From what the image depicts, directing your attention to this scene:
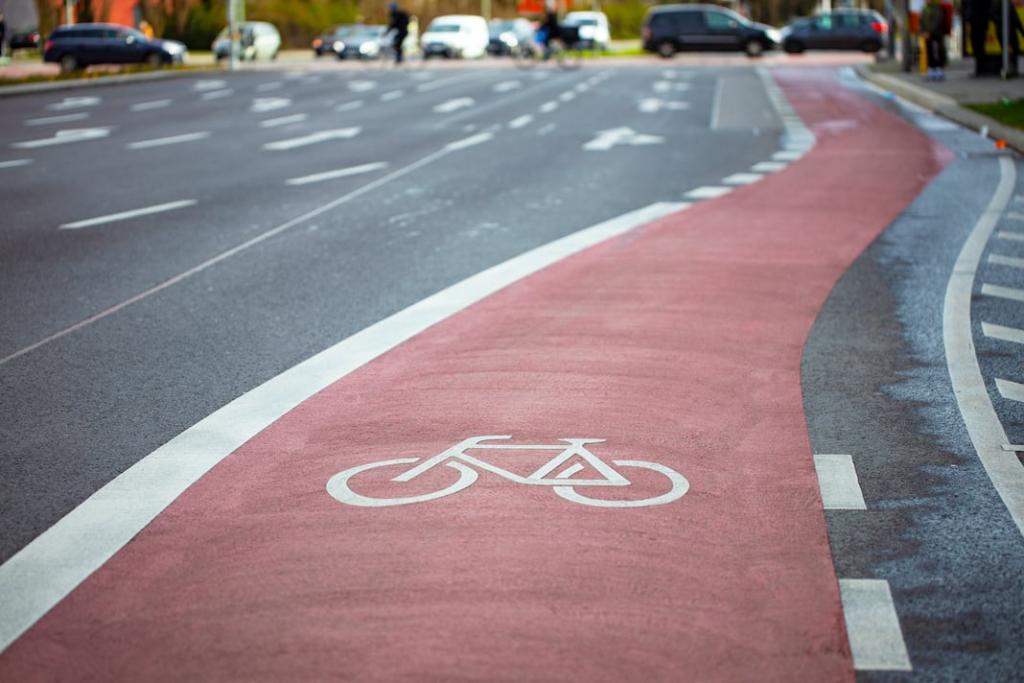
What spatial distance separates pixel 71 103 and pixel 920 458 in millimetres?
30192

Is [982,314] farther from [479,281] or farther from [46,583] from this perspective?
[46,583]

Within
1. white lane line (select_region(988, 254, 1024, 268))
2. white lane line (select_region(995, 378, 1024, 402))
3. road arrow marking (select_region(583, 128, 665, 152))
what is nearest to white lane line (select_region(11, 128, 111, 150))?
road arrow marking (select_region(583, 128, 665, 152))

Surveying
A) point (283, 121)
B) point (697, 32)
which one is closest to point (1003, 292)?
point (283, 121)

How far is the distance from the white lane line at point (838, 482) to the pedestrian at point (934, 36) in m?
29.4

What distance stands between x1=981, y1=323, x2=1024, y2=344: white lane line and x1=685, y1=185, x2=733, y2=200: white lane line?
6.70 m

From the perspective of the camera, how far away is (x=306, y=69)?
2125 inches

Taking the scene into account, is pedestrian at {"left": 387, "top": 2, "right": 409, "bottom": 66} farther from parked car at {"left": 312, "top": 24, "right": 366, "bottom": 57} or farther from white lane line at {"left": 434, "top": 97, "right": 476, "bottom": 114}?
white lane line at {"left": 434, "top": 97, "right": 476, "bottom": 114}

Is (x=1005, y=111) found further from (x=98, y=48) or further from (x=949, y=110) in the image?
(x=98, y=48)

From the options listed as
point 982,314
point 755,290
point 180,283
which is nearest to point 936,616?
point 982,314

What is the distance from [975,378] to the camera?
758 cm

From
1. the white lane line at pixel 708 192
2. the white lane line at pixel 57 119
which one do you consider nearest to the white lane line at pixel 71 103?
the white lane line at pixel 57 119

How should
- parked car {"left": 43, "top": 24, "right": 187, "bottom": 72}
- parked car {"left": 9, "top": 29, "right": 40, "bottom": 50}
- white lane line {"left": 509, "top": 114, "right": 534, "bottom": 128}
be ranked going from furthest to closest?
1. parked car {"left": 9, "top": 29, "right": 40, "bottom": 50}
2. parked car {"left": 43, "top": 24, "right": 187, "bottom": 72}
3. white lane line {"left": 509, "top": 114, "right": 534, "bottom": 128}

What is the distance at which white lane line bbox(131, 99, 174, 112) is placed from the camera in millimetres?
31688

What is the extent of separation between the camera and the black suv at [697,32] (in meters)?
61.2
